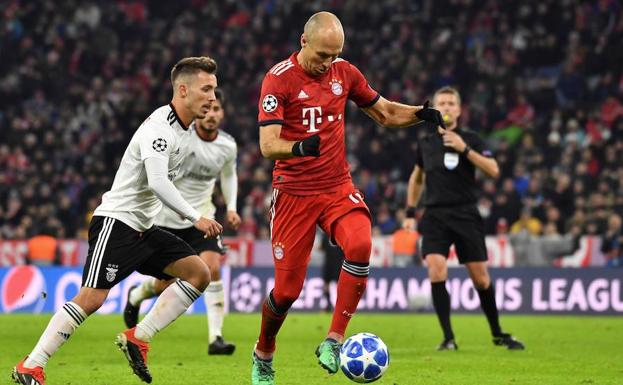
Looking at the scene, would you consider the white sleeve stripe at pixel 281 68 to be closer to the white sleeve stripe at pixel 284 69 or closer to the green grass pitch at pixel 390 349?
the white sleeve stripe at pixel 284 69

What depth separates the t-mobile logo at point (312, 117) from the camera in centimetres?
804

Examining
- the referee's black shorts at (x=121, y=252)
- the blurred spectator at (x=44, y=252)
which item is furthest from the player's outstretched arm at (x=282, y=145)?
the blurred spectator at (x=44, y=252)

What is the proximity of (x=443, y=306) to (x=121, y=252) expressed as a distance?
4798 mm

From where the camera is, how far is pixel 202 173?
11562 mm

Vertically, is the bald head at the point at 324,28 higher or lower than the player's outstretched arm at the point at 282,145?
higher

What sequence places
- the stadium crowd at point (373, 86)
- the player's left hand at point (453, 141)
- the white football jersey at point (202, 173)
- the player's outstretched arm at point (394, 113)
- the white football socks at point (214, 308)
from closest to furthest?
the player's outstretched arm at point (394, 113), the white football jersey at point (202, 173), the white football socks at point (214, 308), the player's left hand at point (453, 141), the stadium crowd at point (373, 86)

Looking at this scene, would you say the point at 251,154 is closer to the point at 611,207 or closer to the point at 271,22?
the point at 271,22

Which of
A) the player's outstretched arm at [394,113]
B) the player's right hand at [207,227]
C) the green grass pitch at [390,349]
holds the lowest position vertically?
the green grass pitch at [390,349]

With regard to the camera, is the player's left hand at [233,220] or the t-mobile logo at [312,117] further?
the player's left hand at [233,220]

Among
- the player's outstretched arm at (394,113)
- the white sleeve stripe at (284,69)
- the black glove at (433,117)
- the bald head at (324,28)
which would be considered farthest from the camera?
the player's outstretched arm at (394,113)

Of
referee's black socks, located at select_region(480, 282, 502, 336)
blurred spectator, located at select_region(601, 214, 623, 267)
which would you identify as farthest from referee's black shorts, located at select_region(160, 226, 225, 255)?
blurred spectator, located at select_region(601, 214, 623, 267)

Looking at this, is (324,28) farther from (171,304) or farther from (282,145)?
(171,304)

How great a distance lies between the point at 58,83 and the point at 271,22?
20.2 feet

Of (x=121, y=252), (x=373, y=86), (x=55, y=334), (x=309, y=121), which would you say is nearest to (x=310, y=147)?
(x=309, y=121)
